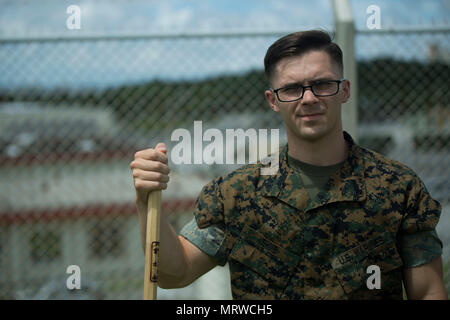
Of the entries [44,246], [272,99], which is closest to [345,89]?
[272,99]

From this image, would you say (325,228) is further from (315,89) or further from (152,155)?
(152,155)

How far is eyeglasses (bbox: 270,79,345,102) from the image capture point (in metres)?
1.43

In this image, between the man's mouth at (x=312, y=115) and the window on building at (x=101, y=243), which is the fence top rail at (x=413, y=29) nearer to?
the man's mouth at (x=312, y=115)

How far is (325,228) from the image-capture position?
1.47 m

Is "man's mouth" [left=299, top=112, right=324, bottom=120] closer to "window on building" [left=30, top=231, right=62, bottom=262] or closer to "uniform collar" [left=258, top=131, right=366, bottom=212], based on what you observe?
"uniform collar" [left=258, top=131, right=366, bottom=212]

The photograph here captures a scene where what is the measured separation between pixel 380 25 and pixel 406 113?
0.96m

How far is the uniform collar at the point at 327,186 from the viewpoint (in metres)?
1.48

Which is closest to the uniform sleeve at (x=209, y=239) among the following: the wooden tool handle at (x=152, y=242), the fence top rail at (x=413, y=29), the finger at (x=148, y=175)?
the wooden tool handle at (x=152, y=242)

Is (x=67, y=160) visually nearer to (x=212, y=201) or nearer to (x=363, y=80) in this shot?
(x=212, y=201)

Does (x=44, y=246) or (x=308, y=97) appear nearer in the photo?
(x=308, y=97)

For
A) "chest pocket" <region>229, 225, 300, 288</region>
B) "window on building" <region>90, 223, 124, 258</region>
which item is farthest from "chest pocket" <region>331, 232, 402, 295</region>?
"window on building" <region>90, 223, 124, 258</region>

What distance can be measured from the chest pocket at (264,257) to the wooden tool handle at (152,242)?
0.31 meters

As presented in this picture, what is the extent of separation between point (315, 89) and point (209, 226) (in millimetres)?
678

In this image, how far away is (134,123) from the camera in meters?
3.14
